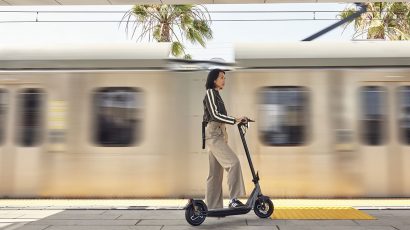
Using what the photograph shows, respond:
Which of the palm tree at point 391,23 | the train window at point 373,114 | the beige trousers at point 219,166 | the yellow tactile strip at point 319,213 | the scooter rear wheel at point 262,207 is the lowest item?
the yellow tactile strip at point 319,213

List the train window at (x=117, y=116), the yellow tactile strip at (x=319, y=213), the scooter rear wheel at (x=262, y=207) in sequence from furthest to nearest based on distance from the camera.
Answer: the train window at (x=117, y=116)
the yellow tactile strip at (x=319, y=213)
the scooter rear wheel at (x=262, y=207)

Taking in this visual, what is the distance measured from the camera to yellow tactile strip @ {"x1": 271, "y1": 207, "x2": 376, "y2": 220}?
18.8ft

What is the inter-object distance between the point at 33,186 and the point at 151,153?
6.63 feet

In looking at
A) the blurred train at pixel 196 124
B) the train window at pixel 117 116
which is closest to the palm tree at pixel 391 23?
the blurred train at pixel 196 124

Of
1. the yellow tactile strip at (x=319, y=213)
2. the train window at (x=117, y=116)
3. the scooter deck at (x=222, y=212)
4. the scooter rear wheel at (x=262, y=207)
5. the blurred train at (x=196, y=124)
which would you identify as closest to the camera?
the scooter deck at (x=222, y=212)

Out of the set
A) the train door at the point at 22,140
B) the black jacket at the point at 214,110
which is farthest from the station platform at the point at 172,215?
the black jacket at the point at 214,110

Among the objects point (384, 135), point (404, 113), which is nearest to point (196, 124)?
point (384, 135)

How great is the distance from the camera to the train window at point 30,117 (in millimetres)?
7641

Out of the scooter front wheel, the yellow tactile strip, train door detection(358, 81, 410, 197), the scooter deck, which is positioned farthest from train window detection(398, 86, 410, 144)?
the scooter front wheel

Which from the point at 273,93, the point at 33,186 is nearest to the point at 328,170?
the point at 273,93

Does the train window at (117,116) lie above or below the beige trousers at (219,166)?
above

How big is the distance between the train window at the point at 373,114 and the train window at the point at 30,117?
529cm

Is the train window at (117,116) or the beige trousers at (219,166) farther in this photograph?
the train window at (117,116)

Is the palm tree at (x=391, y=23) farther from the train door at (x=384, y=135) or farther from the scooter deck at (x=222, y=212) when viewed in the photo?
the scooter deck at (x=222, y=212)
